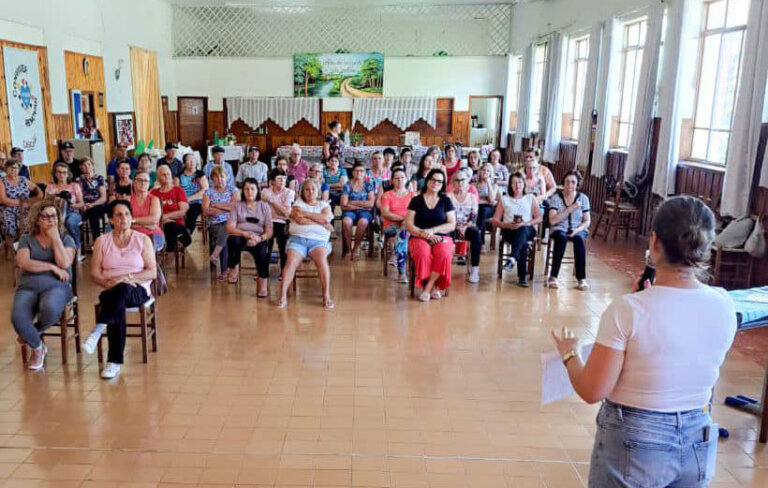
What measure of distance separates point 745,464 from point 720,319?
1995mm

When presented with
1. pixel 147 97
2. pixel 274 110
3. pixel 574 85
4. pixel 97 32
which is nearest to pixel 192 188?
pixel 97 32

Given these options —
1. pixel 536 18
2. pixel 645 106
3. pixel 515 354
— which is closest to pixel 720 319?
pixel 515 354

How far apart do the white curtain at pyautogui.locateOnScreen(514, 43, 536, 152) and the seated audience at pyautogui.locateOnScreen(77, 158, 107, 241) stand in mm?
9197

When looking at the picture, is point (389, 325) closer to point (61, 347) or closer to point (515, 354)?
point (515, 354)

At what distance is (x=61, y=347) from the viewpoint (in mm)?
4207

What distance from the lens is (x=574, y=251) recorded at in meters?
6.06

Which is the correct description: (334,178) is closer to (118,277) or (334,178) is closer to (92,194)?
(92,194)

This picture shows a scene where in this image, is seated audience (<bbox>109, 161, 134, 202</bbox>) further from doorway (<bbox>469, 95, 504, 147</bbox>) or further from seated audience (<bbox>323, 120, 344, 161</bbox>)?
doorway (<bbox>469, 95, 504, 147</bbox>)

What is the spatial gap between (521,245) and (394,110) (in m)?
9.89

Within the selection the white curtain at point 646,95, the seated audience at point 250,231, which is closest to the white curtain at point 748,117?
the white curtain at point 646,95

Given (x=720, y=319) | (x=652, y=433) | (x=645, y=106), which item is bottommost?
(x=652, y=433)

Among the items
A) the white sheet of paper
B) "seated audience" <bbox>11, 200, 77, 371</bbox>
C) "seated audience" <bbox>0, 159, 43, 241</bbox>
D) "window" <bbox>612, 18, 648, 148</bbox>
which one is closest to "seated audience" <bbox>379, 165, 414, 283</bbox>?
"seated audience" <bbox>11, 200, 77, 371</bbox>

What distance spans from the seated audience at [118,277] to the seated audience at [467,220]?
302 cm

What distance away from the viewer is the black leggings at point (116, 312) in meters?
3.90
